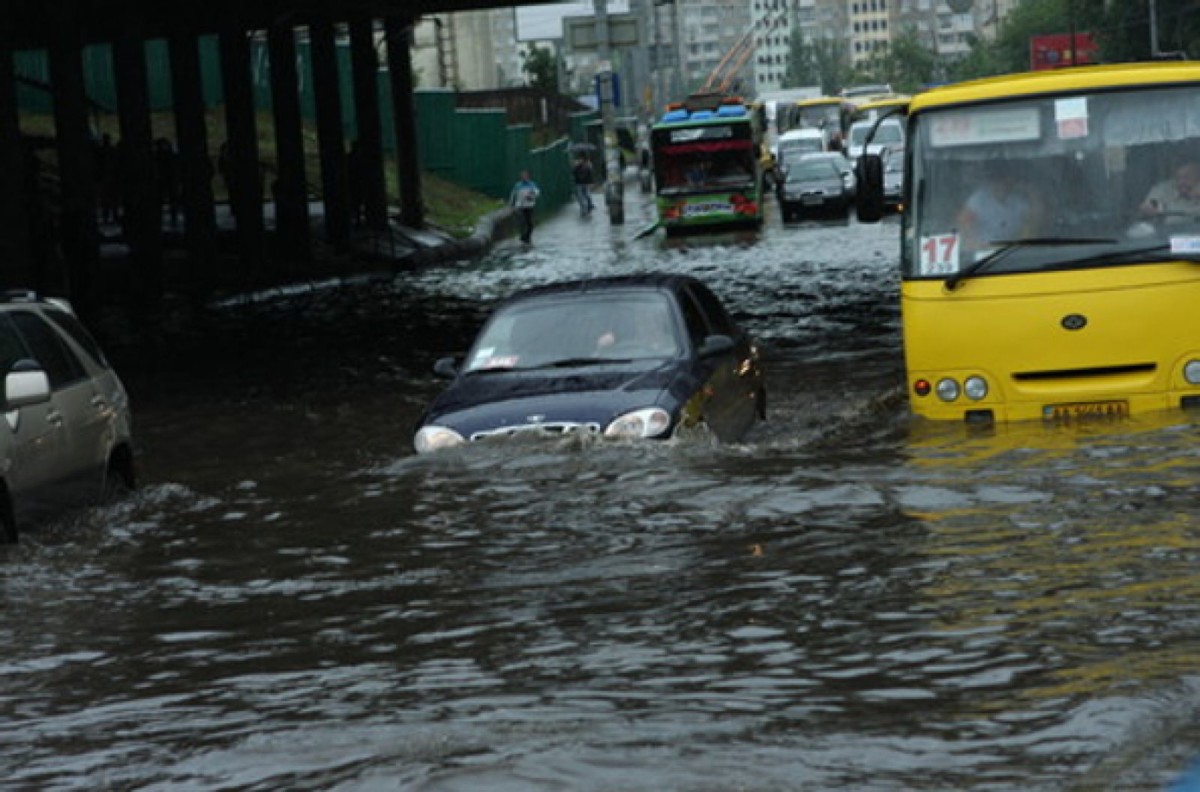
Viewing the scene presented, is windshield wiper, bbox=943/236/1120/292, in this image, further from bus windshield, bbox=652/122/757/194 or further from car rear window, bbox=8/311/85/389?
bus windshield, bbox=652/122/757/194

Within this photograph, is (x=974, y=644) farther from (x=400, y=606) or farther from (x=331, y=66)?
(x=331, y=66)

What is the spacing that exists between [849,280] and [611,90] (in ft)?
74.9

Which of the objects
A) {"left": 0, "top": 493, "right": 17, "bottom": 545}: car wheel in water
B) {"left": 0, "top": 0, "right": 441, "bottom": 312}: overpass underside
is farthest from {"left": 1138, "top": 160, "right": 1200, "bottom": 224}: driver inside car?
{"left": 0, "top": 0, "right": 441, "bottom": 312}: overpass underside

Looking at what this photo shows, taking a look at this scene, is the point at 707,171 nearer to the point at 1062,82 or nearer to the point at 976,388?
the point at 1062,82

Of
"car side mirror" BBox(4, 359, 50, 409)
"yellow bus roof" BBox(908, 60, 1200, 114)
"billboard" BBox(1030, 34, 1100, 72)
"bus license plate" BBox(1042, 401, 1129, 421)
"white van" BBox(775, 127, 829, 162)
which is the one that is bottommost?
"bus license plate" BBox(1042, 401, 1129, 421)

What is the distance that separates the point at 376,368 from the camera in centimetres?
2736

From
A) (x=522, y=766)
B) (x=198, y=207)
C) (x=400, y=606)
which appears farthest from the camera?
(x=198, y=207)

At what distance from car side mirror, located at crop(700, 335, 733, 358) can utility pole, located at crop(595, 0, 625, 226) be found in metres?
38.3

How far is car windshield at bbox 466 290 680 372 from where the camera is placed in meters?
15.7

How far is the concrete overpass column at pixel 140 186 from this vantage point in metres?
37.9

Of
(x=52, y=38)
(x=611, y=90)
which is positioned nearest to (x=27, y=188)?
(x=52, y=38)

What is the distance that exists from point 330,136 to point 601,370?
1480 inches


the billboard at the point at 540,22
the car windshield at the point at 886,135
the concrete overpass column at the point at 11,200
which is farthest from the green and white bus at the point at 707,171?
the billboard at the point at 540,22

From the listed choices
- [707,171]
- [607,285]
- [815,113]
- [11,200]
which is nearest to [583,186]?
[707,171]
